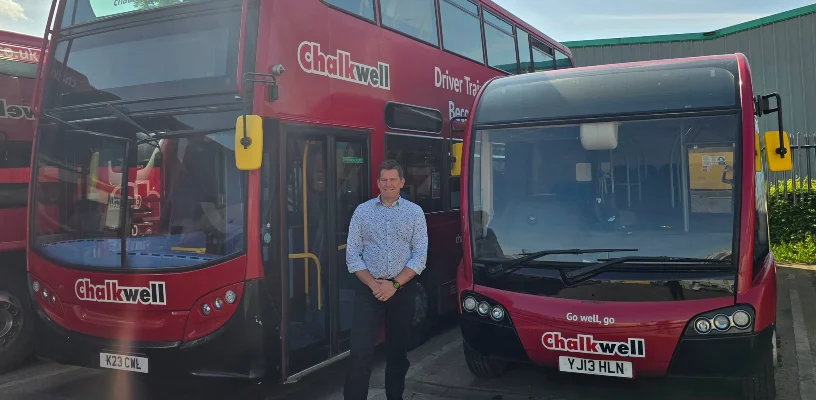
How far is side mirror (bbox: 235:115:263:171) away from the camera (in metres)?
4.21

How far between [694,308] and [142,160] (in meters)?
3.98

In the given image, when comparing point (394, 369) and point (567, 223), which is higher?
point (567, 223)

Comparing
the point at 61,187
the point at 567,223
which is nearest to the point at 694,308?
the point at 567,223

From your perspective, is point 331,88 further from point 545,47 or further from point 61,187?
point 545,47

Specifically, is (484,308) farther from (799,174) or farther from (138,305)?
(799,174)

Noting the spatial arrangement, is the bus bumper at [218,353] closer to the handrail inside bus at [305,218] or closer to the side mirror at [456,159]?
the handrail inside bus at [305,218]

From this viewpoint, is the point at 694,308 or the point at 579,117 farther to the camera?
the point at 579,117

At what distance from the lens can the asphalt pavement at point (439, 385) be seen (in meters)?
5.16

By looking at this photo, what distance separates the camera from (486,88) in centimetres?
550

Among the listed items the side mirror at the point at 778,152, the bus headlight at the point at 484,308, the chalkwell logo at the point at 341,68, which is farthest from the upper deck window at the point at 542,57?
the bus headlight at the point at 484,308

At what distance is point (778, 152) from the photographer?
4723 mm

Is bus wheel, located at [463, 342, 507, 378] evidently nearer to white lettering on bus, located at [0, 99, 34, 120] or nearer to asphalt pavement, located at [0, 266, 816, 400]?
asphalt pavement, located at [0, 266, 816, 400]

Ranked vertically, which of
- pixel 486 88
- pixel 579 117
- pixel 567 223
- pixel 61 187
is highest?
pixel 486 88

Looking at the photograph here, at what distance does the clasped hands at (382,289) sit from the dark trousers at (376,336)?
0.33 feet
